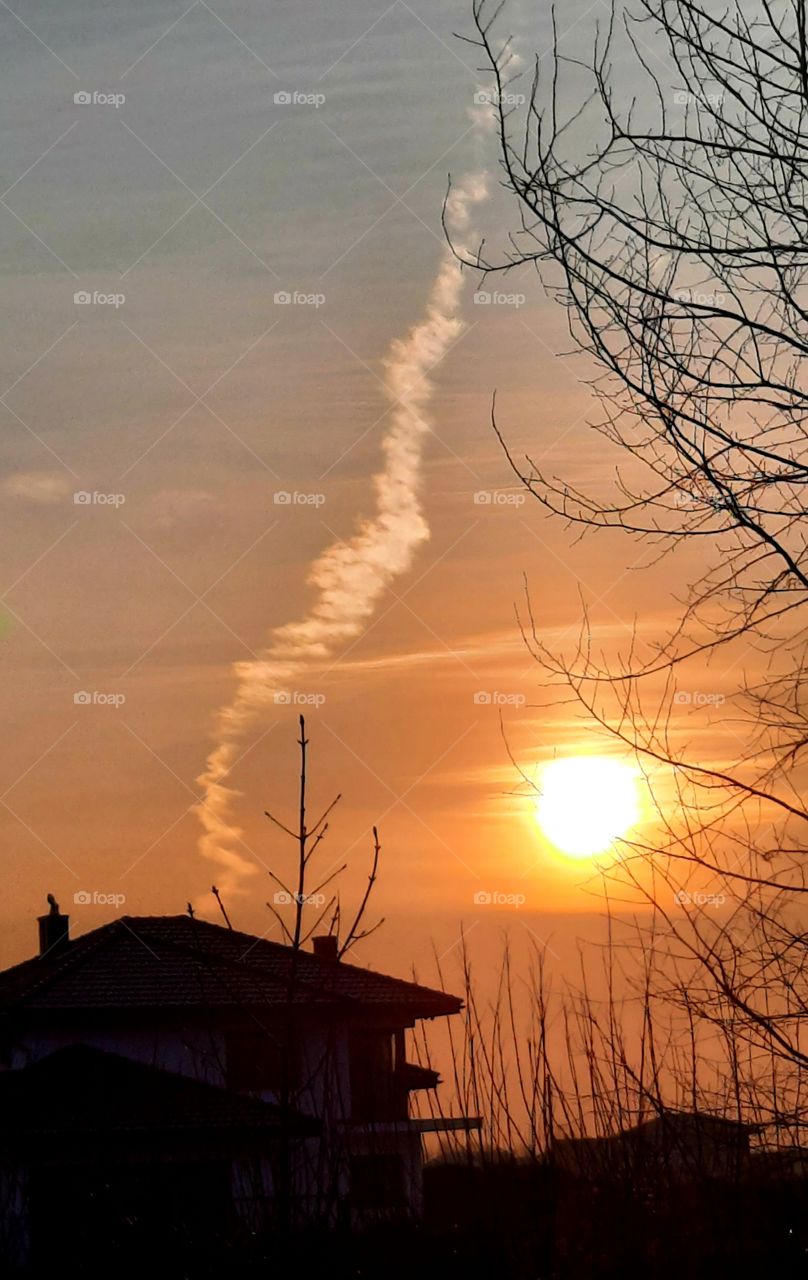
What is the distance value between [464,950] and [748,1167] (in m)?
1.56

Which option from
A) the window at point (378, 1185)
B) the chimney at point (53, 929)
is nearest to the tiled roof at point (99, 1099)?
the chimney at point (53, 929)

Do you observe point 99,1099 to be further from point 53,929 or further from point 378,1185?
point 378,1185

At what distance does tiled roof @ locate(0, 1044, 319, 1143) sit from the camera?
74.2ft

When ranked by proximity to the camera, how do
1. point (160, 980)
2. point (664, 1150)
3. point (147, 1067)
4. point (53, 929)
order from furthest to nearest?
point (53, 929) < point (160, 980) < point (147, 1067) < point (664, 1150)

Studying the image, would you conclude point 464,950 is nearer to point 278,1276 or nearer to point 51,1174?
point 278,1276

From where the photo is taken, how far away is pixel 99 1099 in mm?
24516

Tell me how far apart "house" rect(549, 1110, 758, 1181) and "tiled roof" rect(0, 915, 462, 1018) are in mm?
20982

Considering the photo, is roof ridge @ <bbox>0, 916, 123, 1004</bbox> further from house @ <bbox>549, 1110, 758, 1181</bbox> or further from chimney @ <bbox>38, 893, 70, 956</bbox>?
house @ <bbox>549, 1110, 758, 1181</bbox>

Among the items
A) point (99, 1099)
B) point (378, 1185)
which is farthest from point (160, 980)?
point (378, 1185)

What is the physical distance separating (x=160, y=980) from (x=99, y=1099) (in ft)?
16.7

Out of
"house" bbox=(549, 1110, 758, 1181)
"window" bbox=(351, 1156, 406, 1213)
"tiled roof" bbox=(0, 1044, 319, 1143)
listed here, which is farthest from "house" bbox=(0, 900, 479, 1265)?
"house" bbox=(549, 1110, 758, 1181)

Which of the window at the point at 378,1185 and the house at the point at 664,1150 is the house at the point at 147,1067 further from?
the house at the point at 664,1150

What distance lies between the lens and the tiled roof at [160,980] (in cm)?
2856

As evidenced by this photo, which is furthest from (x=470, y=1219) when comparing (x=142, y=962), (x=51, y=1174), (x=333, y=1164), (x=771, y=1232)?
(x=142, y=962)
